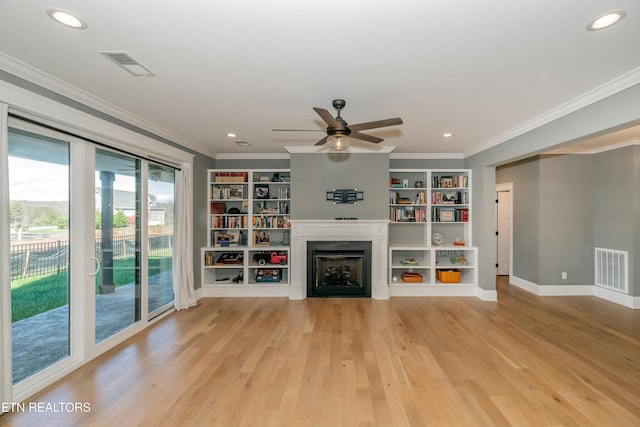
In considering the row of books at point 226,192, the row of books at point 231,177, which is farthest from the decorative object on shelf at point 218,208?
the row of books at point 231,177

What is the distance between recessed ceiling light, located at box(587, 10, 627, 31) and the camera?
1602 mm

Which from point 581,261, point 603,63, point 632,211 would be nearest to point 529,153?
point 603,63

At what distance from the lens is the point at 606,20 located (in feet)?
5.44

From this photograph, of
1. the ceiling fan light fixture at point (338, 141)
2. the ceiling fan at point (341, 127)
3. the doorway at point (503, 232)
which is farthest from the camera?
the doorway at point (503, 232)

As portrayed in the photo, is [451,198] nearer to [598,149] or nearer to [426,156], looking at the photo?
[426,156]

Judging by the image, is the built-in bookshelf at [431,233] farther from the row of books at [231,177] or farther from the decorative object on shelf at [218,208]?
the decorative object on shelf at [218,208]

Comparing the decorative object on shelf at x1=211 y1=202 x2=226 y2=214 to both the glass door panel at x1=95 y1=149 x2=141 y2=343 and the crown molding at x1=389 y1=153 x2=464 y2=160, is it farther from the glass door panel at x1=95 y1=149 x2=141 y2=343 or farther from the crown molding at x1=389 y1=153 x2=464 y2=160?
the crown molding at x1=389 y1=153 x2=464 y2=160

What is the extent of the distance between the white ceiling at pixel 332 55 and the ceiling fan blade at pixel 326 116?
0.95 ft

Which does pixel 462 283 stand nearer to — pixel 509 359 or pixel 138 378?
pixel 509 359

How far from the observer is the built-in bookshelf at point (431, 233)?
5176 mm

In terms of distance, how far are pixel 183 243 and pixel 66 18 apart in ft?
10.9

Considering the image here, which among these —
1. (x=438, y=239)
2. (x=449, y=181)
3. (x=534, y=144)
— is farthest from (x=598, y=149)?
(x=438, y=239)

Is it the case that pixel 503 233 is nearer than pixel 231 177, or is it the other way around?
pixel 231 177

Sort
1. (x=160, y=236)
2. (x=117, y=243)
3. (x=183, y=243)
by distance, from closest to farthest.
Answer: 1. (x=117, y=243)
2. (x=160, y=236)
3. (x=183, y=243)
